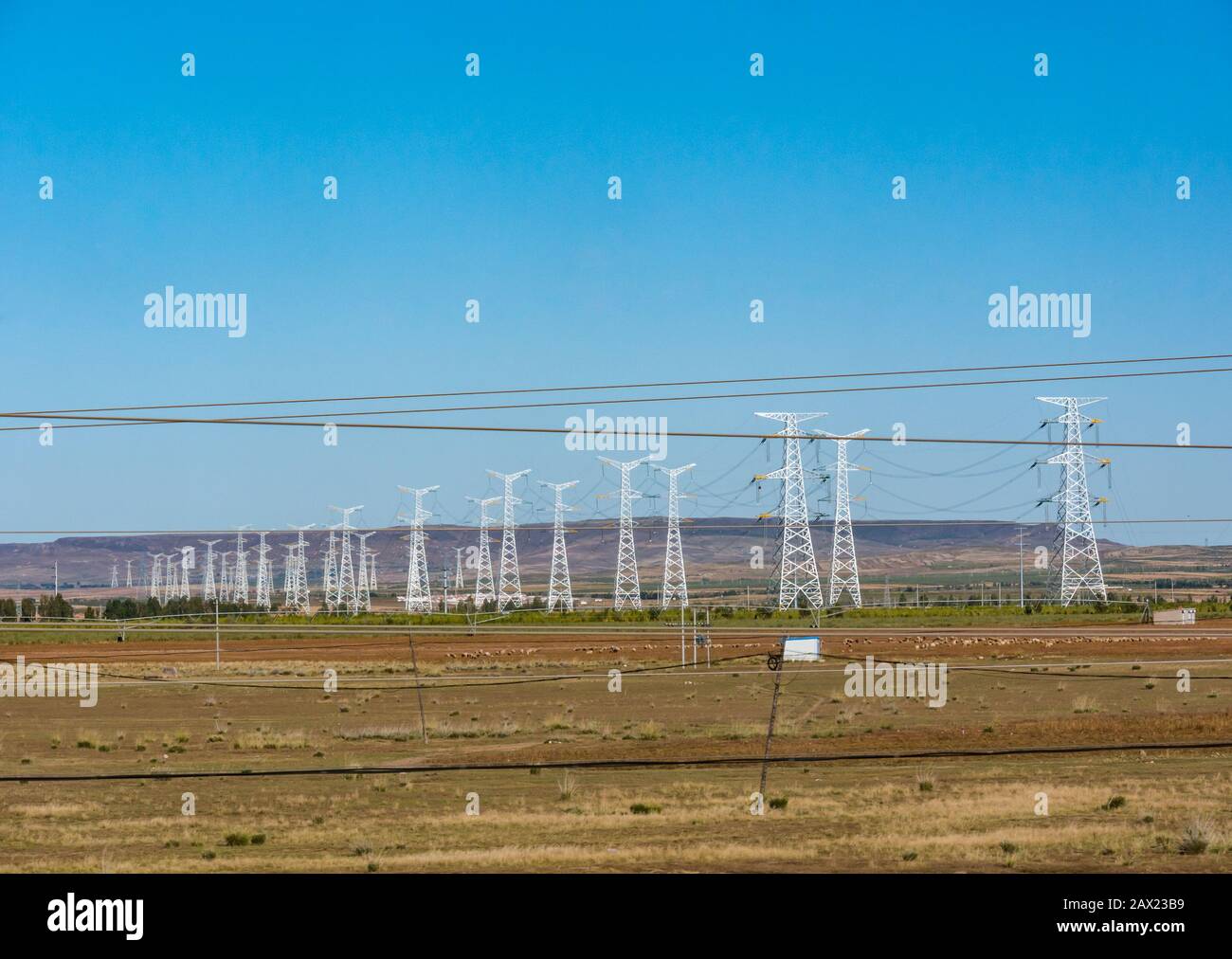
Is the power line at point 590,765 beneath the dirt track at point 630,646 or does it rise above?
above

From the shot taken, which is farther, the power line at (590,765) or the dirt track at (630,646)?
the dirt track at (630,646)

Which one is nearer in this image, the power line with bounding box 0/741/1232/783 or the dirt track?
the power line with bounding box 0/741/1232/783

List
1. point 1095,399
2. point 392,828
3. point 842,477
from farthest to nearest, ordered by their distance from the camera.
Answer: point 842,477 → point 1095,399 → point 392,828

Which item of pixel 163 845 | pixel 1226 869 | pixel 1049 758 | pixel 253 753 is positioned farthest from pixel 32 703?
pixel 1226 869

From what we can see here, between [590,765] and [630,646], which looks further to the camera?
[630,646]

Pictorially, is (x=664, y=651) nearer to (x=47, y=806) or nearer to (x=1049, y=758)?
(x=1049, y=758)

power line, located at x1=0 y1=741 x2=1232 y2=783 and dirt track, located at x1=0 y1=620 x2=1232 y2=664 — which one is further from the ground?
power line, located at x1=0 y1=741 x2=1232 y2=783

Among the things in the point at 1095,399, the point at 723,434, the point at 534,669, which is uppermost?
the point at 1095,399

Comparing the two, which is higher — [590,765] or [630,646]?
[590,765]
